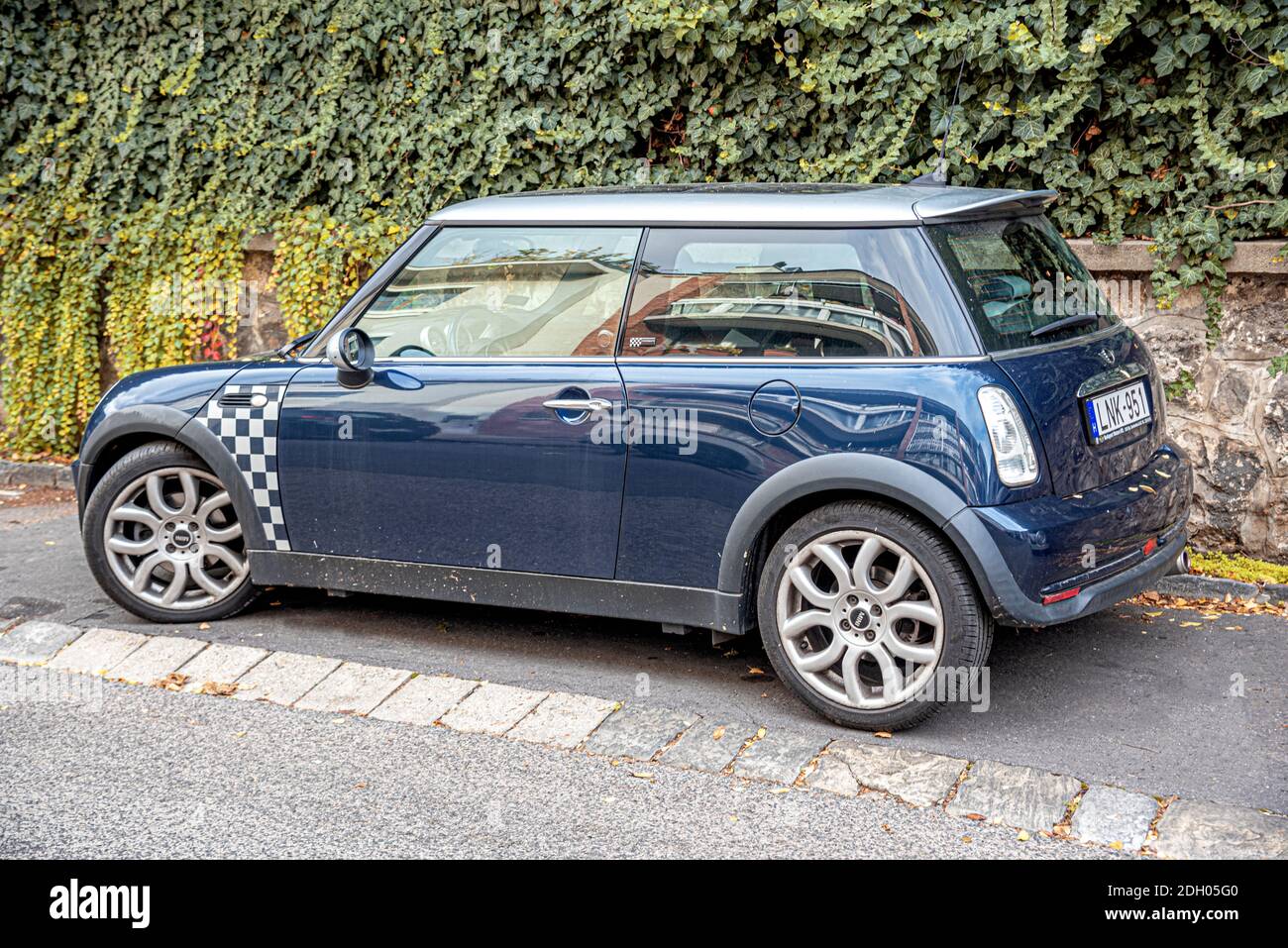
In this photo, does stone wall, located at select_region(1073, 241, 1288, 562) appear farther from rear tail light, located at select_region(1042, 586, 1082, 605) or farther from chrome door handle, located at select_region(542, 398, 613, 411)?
chrome door handle, located at select_region(542, 398, 613, 411)

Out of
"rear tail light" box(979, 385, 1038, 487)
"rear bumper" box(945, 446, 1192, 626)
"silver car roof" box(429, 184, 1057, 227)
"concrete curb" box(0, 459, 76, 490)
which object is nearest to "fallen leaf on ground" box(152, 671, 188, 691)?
"silver car roof" box(429, 184, 1057, 227)

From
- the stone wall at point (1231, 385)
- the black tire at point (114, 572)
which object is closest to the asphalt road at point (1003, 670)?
the black tire at point (114, 572)

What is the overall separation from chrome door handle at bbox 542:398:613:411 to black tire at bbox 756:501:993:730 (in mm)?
753

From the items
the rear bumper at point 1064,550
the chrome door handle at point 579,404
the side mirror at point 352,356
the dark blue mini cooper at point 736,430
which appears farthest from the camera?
the side mirror at point 352,356

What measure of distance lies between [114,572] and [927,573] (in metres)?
3.31

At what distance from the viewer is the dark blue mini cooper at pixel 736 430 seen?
4.05 metres

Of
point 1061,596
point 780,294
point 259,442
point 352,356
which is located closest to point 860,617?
point 1061,596

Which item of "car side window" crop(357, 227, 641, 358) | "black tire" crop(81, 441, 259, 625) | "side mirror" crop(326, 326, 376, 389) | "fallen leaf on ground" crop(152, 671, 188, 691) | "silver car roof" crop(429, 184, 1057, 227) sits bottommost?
"fallen leaf on ground" crop(152, 671, 188, 691)

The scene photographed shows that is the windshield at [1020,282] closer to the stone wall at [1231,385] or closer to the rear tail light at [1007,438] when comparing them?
the rear tail light at [1007,438]

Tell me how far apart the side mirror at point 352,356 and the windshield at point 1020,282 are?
205 centimetres

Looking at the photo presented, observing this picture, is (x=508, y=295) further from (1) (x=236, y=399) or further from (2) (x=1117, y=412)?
(2) (x=1117, y=412)

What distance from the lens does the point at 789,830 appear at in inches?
143

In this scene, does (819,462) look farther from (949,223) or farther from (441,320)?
(441,320)

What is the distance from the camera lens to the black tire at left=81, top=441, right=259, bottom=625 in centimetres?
534
